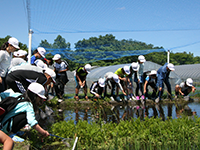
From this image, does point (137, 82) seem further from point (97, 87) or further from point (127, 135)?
point (127, 135)

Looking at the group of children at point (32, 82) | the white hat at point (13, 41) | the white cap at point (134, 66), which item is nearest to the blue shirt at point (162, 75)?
the group of children at point (32, 82)

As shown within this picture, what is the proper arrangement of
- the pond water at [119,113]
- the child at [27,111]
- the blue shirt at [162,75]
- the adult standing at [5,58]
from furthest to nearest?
the blue shirt at [162,75]
the pond water at [119,113]
the adult standing at [5,58]
the child at [27,111]

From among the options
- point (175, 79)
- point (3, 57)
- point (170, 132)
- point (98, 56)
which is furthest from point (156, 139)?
point (175, 79)

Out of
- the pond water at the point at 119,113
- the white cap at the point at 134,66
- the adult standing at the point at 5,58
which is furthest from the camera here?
the white cap at the point at 134,66

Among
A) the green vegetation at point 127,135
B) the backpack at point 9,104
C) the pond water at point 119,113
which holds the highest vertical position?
the backpack at point 9,104

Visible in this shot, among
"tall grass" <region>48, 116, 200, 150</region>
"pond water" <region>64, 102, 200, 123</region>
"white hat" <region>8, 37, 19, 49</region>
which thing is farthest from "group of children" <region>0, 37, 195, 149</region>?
"pond water" <region>64, 102, 200, 123</region>

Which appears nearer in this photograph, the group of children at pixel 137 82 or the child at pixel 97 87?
the child at pixel 97 87

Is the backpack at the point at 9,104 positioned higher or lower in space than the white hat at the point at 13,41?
lower

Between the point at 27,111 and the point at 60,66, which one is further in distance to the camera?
the point at 60,66

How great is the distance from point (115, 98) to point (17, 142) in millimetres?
6501

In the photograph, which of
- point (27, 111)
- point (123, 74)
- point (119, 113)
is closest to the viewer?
point (27, 111)

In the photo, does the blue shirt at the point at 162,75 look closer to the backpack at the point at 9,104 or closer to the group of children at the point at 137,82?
the group of children at the point at 137,82

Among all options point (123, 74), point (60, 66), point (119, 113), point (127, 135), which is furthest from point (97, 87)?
point (127, 135)

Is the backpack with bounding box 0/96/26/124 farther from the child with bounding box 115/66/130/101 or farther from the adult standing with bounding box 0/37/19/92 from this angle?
the child with bounding box 115/66/130/101
